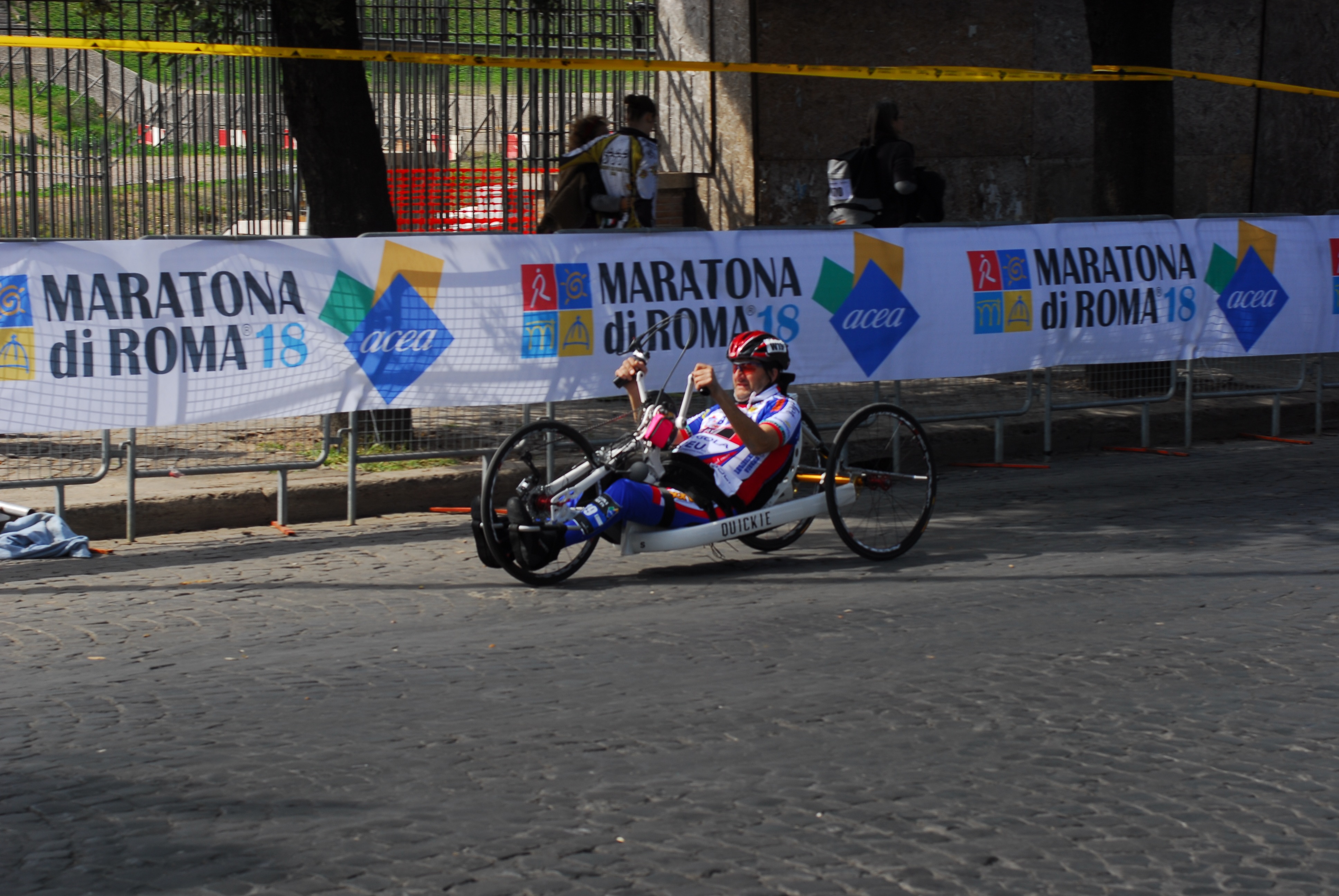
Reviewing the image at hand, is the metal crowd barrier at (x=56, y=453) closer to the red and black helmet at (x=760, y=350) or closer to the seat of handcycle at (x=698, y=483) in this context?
the seat of handcycle at (x=698, y=483)

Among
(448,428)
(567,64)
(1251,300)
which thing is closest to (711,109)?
(567,64)

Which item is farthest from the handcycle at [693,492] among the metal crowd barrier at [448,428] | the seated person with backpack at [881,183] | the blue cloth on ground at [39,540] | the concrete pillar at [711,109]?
the concrete pillar at [711,109]

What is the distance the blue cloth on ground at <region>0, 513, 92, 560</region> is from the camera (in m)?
8.01

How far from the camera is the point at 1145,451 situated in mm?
11859

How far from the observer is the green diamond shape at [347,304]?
8.77m

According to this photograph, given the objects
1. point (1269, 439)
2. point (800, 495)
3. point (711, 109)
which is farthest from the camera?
point (711, 109)

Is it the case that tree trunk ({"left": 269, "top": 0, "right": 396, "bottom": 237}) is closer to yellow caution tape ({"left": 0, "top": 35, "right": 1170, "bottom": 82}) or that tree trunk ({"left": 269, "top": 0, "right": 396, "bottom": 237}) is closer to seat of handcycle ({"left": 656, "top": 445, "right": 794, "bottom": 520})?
yellow caution tape ({"left": 0, "top": 35, "right": 1170, "bottom": 82})

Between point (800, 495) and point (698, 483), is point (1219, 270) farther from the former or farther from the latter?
point (698, 483)

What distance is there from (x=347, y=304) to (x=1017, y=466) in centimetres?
510

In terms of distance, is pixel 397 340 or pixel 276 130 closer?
pixel 397 340

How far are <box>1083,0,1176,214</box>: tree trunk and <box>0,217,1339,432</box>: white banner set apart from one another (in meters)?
1.56

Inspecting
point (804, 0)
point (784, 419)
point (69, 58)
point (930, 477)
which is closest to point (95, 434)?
point (784, 419)

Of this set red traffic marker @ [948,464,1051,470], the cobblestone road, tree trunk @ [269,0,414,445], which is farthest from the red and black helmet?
red traffic marker @ [948,464,1051,470]

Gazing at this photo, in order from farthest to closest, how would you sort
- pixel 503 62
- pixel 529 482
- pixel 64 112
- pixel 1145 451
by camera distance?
pixel 64 112, pixel 1145 451, pixel 503 62, pixel 529 482
